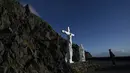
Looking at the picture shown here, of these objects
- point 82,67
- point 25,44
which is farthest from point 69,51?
point 25,44

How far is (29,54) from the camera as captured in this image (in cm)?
2014

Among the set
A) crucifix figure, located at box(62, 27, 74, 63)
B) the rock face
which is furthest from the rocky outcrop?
the rock face

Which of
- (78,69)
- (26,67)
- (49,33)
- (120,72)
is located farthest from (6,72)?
(78,69)

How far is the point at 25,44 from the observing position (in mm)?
20141

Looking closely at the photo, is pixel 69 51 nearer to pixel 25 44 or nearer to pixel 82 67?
pixel 82 67

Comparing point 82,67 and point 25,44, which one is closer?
point 25,44

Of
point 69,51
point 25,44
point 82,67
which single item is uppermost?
point 69,51

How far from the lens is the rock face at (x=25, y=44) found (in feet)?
60.1

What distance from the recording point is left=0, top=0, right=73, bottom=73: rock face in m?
18.3

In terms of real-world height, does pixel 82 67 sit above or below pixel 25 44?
below

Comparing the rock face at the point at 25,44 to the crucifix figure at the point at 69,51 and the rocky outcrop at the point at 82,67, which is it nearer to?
the rocky outcrop at the point at 82,67

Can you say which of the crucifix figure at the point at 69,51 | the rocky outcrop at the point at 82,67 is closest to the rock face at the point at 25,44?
the rocky outcrop at the point at 82,67

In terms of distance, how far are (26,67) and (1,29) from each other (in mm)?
4410

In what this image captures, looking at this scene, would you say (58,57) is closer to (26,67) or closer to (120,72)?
(26,67)
